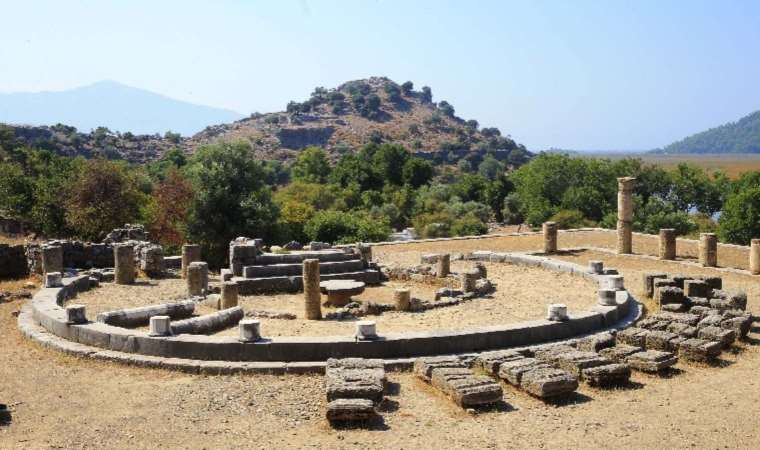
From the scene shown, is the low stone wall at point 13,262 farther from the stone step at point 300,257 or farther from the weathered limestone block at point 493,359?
the weathered limestone block at point 493,359

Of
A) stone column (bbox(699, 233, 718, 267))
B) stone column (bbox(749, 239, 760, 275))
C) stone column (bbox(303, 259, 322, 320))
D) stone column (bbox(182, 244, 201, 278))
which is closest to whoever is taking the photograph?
stone column (bbox(303, 259, 322, 320))

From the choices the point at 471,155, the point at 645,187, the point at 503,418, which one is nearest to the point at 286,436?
the point at 503,418

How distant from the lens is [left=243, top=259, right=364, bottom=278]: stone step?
878 inches

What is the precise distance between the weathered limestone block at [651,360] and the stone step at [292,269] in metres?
11.0

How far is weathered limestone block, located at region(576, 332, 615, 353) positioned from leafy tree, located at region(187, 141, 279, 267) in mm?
20968

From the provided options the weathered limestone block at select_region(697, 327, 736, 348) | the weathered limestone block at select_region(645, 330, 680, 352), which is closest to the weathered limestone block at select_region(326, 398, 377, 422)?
the weathered limestone block at select_region(645, 330, 680, 352)

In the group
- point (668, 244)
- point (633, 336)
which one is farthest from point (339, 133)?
point (633, 336)

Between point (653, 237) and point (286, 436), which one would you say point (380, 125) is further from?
point (286, 436)

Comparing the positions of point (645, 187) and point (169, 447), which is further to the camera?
point (645, 187)

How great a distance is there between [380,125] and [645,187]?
3844 inches

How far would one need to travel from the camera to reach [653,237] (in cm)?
3331

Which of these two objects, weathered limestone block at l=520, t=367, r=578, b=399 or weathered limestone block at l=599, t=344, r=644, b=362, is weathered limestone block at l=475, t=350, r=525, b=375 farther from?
weathered limestone block at l=599, t=344, r=644, b=362

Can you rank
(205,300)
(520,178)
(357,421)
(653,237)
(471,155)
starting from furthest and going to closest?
1. (471,155)
2. (520,178)
3. (653,237)
4. (205,300)
5. (357,421)

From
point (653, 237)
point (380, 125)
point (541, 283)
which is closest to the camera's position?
point (541, 283)
